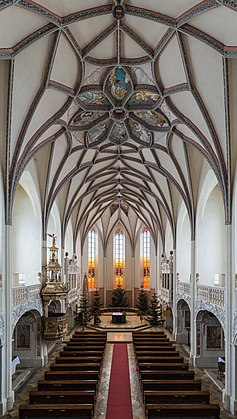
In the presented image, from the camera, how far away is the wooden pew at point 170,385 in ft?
55.2

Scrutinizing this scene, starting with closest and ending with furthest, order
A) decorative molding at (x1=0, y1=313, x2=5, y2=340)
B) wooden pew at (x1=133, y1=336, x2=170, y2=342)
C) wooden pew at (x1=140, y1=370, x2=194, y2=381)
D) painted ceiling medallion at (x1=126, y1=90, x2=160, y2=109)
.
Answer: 1. decorative molding at (x1=0, y1=313, x2=5, y2=340)
2. painted ceiling medallion at (x1=126, y1=90, x2=160, y2=109)
3. wooden pew at (x1=140, y1=370, x2=194, y2=381)
4. wooden pew at (x1=133, y1=336, x2=170, y2=342)

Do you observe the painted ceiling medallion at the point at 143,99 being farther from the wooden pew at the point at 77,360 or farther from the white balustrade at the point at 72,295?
the white balustrade at the point at 72,295

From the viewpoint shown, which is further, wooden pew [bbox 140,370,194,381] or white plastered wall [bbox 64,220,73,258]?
white plastered wall [bbox 64,220,73,258]

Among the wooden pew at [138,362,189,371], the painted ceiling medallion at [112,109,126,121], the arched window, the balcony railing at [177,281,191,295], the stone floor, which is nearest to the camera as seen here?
the stone floor

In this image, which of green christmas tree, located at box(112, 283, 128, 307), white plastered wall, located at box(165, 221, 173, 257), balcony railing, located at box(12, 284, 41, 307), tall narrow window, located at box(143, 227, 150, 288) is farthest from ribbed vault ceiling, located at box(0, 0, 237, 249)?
green christmas tree, located at box(112, 283, 128, 307)

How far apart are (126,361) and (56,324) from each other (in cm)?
575

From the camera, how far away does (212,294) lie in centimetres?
2033

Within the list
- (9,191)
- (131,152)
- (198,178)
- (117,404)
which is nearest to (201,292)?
(198,178)

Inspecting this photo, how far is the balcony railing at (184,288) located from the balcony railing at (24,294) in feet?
31.1

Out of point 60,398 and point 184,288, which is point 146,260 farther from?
point 60,398

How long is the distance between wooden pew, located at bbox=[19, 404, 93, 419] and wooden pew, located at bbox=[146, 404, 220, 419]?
2.22 metres

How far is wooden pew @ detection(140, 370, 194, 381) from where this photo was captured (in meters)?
18.5

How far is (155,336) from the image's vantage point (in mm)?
28797

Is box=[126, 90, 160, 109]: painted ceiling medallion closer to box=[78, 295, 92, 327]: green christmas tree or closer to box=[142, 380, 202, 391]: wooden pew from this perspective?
box=[142, 380, 202, 391]: wooden pew
